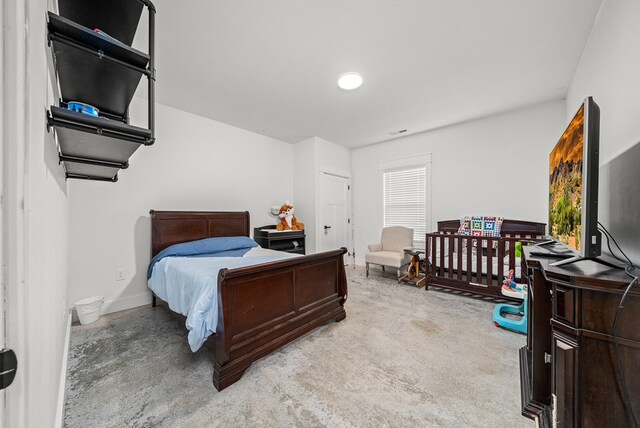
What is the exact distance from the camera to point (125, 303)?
9.41ft

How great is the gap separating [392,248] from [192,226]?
3212 millimetres

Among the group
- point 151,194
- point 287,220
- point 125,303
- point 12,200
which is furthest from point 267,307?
point 287,220

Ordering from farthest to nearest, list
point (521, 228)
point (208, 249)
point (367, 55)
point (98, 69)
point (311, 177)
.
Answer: point (311, 177)
point (521, 228)
point (208, 249)
point (367, 55)
point (98, 69)

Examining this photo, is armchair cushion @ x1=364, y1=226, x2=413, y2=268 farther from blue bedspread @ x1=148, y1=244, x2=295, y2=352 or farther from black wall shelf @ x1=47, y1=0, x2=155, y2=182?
black wall shelf @ x1=47, y1=0, x2=155, y2=182

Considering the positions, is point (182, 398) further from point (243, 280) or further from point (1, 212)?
point (1, 212)

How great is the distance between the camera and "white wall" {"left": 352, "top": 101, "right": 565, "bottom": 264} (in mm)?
3348

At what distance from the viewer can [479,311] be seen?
274 cm

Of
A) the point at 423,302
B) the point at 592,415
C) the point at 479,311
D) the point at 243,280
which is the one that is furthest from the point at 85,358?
the point at 479,311

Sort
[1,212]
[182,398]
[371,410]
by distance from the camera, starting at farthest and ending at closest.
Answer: [182,398] < [371,410] < [1,212]

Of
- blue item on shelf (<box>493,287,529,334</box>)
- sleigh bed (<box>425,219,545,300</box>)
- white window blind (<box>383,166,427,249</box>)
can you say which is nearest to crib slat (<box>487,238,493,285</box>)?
sleigh bed (<box>425,219,545,300</box>)

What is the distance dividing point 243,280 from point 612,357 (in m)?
1.78

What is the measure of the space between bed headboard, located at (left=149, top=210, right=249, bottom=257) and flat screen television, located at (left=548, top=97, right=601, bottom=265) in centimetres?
357

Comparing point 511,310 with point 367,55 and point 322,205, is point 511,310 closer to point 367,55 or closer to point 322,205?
point 367,55

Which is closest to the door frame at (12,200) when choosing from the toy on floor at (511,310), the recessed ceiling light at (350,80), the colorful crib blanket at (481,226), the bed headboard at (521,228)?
the recessed ceiling light at (350,80)
